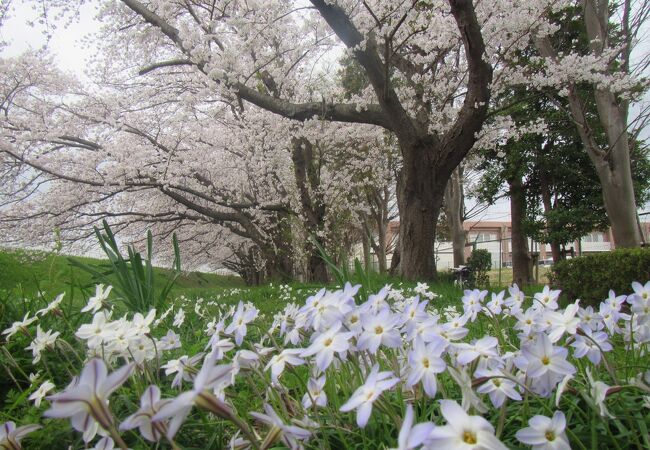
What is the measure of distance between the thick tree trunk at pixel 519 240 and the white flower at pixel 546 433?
13.6 metres

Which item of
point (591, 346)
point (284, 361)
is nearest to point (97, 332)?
point (284, 361)

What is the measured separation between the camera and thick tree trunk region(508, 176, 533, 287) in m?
13.6

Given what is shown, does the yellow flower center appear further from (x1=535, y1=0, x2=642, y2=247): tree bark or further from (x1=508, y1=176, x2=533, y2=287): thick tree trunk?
(x1=508, y1=176, x2=533, y2=287): thick tree trunk

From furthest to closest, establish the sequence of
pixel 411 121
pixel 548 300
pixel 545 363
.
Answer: pixel 411 121 < pixel 548 300 < pixel 545 363

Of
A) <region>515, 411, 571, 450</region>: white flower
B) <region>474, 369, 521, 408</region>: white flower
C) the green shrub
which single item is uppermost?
the green shrub

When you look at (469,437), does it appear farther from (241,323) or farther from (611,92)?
(611,92)

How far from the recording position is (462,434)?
594mm

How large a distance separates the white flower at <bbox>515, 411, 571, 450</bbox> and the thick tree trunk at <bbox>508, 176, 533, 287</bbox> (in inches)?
535

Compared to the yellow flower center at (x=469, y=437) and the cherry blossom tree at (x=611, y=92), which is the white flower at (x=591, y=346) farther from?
the cherry blossom tree at (x=611, y=92)

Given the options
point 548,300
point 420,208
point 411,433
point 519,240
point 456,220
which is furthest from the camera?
point 456,220

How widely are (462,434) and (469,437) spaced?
0.6 inches

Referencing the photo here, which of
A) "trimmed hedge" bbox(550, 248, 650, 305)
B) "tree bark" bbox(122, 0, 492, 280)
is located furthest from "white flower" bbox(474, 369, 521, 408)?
"tree bark" bbox(122, 0, 492, 280)

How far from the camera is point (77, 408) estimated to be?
626mm

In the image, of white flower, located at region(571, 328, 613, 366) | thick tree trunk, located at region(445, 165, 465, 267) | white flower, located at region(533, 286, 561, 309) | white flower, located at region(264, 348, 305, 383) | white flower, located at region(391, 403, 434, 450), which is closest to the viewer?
white flower, located at region(391, 403, 434, 450)
